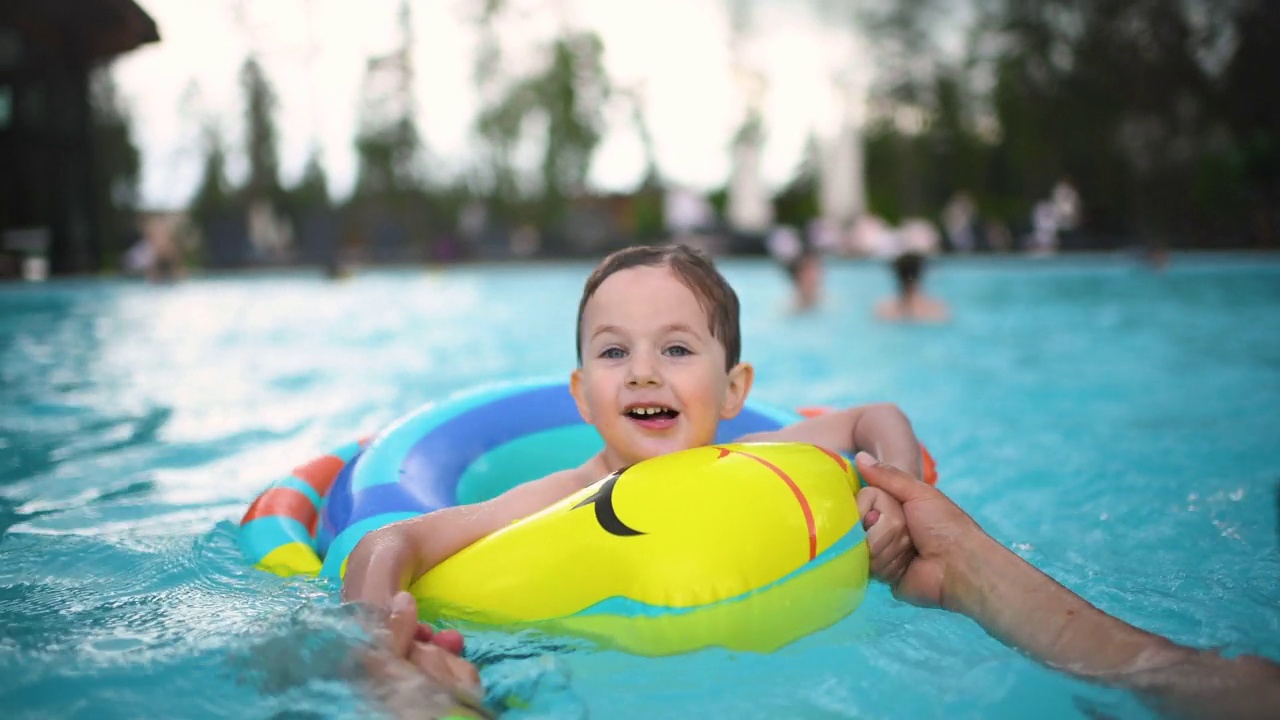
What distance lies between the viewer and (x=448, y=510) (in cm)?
194

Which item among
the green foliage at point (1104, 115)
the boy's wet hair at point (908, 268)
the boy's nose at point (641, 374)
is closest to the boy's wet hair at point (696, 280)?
the boy's nose at point (641, 374)

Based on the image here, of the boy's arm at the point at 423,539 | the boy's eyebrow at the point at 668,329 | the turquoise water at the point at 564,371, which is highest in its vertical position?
the boy's eyebrow at the point at 668,329

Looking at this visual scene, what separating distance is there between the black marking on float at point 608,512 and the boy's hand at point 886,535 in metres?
0.50

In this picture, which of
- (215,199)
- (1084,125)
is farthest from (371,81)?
(1084,125)

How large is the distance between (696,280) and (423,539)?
2.45 feet

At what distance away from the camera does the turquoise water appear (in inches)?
63.5

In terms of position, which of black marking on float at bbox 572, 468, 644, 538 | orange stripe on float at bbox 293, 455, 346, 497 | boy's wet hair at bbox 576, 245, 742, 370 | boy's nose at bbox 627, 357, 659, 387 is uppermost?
boy's wet hair at bbox 576, 245, 742, 370

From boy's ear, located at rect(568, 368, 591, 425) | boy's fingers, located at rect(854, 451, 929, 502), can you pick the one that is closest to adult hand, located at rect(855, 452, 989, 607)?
boy's fingers, located at rect(854, 451, 929, 502)

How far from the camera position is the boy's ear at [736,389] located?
212cm

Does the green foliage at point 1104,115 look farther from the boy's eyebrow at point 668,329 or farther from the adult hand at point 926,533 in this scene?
the boy's eyebrow at point 668,329

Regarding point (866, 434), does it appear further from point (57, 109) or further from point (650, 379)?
point (57, 109)

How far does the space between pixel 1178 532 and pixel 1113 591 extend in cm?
67

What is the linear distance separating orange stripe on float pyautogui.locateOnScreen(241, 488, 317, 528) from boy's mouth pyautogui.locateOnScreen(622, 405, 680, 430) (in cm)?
98

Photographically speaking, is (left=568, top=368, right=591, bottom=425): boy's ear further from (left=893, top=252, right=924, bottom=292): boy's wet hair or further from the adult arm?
(left=893, top=252, right=924, bottom=292): boy's wet hair
